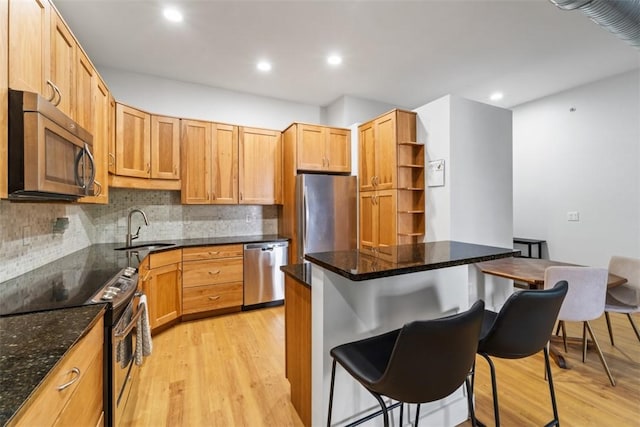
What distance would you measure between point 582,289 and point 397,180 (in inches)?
68.3

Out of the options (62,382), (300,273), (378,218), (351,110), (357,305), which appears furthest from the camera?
(351,110)

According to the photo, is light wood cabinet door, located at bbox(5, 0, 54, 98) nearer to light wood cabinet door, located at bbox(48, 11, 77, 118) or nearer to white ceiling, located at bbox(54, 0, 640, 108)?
light wood cabinet door, located at bbox(48, 11, 77, 118)

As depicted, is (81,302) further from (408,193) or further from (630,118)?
(630,118)

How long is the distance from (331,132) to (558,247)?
12.1 feet

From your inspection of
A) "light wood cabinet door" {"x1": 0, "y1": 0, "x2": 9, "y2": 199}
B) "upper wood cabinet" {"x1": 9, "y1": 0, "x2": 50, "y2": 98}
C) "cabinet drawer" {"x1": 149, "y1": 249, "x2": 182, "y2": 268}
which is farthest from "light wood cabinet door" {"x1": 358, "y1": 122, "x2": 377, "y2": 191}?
"light wood cabinet door" {"x1": 0, "y1": 0, "x2": 9, "y2": 199}

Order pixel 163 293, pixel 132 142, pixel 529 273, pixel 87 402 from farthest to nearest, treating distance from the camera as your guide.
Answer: pixel 132 142 → pixel 163 293 → pixel 529 273 → pixel 87 402

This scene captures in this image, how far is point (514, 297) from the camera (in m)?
1.24

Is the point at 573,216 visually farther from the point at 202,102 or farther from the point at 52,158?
the point at 52,158

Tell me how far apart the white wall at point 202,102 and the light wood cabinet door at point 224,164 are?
1.34 feet

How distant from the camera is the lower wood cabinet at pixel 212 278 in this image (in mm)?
3145

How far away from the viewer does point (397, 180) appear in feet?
10.1

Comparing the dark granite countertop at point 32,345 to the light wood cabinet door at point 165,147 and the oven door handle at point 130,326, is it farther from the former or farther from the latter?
the light wood cabinet door at point 165,147

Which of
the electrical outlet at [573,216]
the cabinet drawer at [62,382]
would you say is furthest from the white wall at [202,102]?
the electrical outlet at [573,216]

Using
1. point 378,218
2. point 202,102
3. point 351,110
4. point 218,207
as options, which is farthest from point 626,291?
point 202,102
